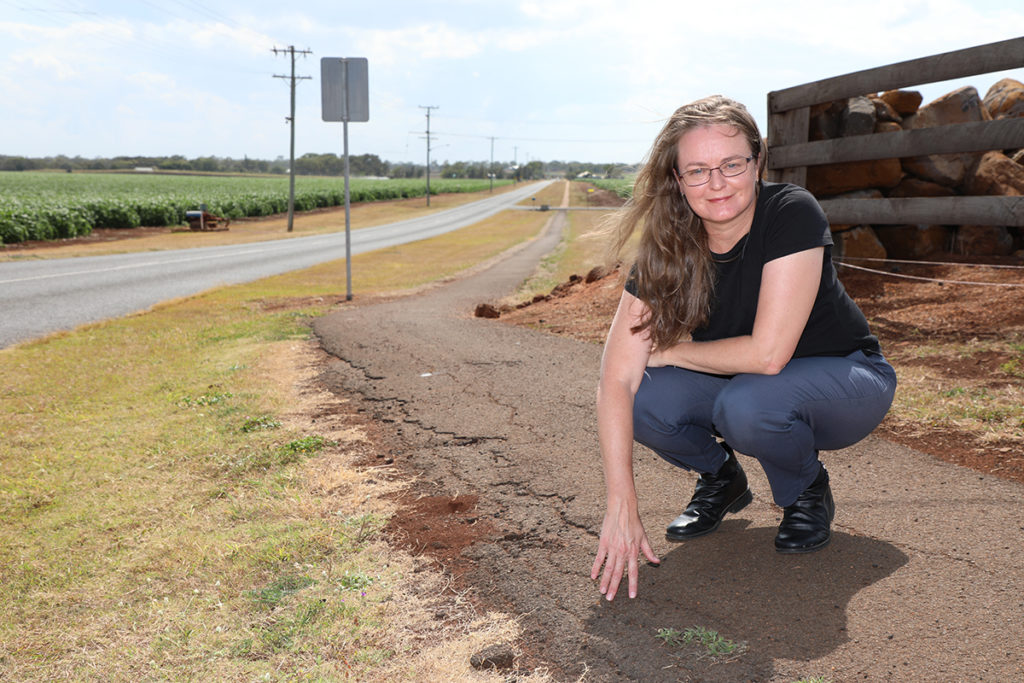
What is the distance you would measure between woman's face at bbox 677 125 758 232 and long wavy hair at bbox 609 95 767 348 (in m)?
0.05

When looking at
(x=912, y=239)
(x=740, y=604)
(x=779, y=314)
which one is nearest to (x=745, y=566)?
(x=740, y=604)

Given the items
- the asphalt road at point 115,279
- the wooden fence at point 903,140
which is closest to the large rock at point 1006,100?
the wooden fence at point 903,140

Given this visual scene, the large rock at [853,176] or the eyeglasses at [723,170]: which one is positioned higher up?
the large rock at [853,176]

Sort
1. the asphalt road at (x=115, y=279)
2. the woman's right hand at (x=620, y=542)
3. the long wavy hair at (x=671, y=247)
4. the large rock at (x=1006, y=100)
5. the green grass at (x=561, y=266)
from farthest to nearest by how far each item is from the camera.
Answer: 1. the green grass at (x=561, y=266)
2. the asphalt road at (x=115, y=279)
3. the large rock at (x=1006, y=100)
4. the long wavy hair at (x=671, y=247)
5. the woman's right hand at (x=620, y=542)

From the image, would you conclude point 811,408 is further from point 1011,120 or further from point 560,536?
point 1011,120

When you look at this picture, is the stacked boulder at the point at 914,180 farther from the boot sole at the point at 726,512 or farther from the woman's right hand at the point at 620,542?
the woman's right hand at the point at 620,542

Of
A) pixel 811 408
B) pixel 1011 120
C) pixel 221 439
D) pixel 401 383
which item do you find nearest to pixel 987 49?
pixel 1011 120

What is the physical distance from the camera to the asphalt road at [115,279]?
1016 centimetres

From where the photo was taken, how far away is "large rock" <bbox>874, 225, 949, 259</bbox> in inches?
305

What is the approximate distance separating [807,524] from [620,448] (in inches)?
30.7

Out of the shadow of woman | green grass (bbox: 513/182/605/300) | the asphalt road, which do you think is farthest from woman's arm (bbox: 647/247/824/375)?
the asphalt road

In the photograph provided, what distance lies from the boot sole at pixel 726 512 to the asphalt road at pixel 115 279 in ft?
27.1

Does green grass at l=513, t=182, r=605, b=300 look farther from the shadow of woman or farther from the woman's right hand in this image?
the woman's right hand

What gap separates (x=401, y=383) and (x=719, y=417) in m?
3.21
